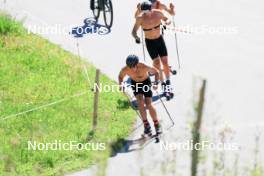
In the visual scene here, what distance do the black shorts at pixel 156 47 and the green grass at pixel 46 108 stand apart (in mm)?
1154

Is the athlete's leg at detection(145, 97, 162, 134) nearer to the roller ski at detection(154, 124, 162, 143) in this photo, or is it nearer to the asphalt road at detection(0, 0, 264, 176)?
the roller ski at detection(154, 124, 162, 143)

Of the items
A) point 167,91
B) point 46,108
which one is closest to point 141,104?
point 167,91

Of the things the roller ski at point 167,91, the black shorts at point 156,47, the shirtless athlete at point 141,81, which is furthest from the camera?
the roller ski at point 167,91

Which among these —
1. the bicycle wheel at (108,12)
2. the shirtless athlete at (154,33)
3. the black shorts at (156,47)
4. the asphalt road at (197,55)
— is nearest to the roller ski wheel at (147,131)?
the asphalt road at (197,55)

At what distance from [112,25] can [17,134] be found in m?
6.31

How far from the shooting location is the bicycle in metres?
17.1

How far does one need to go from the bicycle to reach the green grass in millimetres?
1639

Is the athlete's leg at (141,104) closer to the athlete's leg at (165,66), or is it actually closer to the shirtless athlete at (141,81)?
the shirtless athlete at (141,81)

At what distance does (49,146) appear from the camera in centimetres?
1178

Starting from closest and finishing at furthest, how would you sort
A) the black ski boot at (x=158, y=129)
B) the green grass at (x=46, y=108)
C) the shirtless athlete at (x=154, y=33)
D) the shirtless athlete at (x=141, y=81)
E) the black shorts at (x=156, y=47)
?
the green grass at (x=46, y=108), the shirtless athlete at (x=141, y=81), the black ski boot at (x=158, y=129), the shirtless athlete at (x=154, y=33), the black shorts at (x=156, y=47)

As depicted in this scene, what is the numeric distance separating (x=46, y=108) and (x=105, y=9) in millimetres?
4681

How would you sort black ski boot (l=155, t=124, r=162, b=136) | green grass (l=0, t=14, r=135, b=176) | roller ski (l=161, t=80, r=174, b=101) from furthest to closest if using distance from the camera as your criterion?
1. roller ski (l=161, t=80, r=174, b=101)
2. black ski boot (l=155, t=124, r=162, b=136)
3. green grass (l=0, t=14, r=135, b=176)

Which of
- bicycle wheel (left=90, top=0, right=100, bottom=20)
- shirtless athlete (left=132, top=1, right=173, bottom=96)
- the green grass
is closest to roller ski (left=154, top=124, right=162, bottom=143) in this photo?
the green grass

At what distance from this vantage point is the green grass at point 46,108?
11398 millimetres
